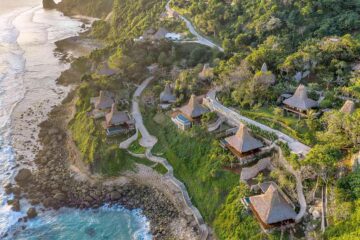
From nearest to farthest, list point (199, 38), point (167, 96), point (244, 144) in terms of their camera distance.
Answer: point (244, 144)
point (167, 96)
point (199, 38)

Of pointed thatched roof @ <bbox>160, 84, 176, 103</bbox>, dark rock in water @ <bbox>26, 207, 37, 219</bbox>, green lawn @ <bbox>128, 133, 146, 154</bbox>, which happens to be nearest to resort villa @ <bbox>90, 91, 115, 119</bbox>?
pointed thatched roof @ <bbox>160, 84, 176, 103</bbox>

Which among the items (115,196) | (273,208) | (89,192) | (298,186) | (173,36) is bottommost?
(89,192)

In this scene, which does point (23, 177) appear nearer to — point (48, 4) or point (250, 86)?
point (250, 86)

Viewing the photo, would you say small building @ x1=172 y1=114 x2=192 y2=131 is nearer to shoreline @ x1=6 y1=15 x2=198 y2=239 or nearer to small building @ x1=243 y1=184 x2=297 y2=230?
shoreline @ x1=6 y1=15 x2=198 y2=239

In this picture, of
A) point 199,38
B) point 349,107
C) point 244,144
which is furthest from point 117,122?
point 199,38

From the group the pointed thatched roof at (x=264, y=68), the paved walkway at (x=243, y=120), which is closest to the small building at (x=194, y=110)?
the paved walkway at (x=243, y=120)

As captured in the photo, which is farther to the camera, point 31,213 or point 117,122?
point 117,122

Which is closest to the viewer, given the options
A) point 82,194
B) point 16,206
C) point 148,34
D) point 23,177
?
point 16,206

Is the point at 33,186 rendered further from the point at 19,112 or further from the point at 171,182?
the point at 19,112
